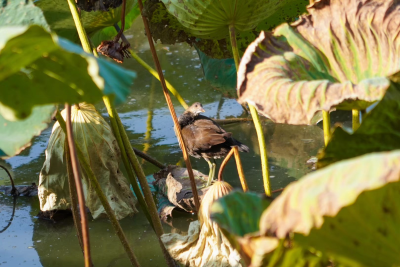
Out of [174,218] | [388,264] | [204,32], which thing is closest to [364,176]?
[388,264]

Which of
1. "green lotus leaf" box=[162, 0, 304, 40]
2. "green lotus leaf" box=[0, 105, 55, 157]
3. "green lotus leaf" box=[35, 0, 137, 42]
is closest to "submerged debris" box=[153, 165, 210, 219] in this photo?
"green lotus leaf" box=[35, 0, 137, 42]

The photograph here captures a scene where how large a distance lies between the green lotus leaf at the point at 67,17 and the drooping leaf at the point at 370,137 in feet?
3.77

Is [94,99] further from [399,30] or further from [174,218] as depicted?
[174,218]

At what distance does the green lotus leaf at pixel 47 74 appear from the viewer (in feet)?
1.77

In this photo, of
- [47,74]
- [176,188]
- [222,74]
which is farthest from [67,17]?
[222,74]

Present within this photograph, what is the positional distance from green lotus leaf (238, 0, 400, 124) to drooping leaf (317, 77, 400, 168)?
0.10 feet

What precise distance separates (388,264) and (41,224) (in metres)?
1.66

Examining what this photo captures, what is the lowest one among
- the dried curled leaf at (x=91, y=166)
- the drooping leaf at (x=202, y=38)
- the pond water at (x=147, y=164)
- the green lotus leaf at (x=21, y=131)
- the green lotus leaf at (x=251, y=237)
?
the pond water at (x=147, y=164)

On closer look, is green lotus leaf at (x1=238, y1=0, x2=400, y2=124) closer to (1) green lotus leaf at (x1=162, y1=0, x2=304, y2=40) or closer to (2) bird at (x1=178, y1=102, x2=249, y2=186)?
(1) green lotus leaf at (x1=162, y1=0, x2=304, y2=40)

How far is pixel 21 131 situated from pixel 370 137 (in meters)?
0.67

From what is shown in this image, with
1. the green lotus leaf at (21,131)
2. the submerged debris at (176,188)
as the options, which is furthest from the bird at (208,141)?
the green lotus leaf at (21,131)

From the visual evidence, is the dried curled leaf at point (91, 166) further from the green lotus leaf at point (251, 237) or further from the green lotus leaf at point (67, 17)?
the green lotus leaf at point (251, 237)

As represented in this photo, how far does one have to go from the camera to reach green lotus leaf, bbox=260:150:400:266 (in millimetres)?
433

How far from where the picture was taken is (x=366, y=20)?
86cm
